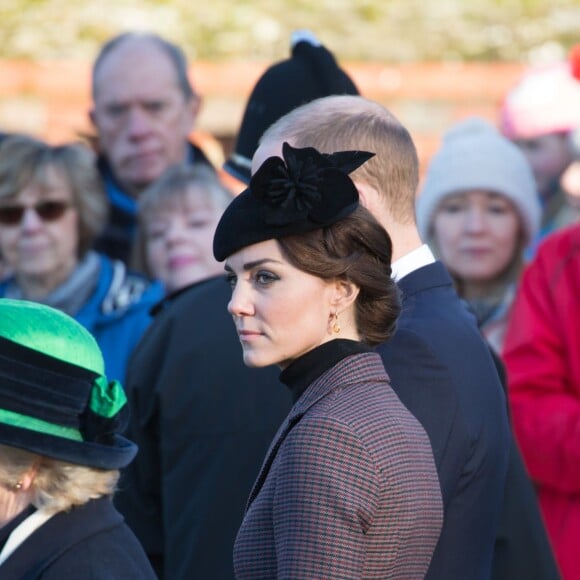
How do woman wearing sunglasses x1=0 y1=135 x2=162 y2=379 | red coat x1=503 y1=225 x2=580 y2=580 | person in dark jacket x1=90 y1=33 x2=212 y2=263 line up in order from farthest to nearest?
person in dark jacket x1=90 y1=33 x2=212 y2=263 → woman wearing sunglasses x1=0 y1=135 x2=162 y2=379 → red coat x1=503 y1=225 x2=580 y2=580

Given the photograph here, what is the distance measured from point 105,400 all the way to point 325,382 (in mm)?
475

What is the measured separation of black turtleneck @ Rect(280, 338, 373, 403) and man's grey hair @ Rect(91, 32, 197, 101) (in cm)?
330

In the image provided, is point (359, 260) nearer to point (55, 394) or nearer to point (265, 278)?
point (265, 278)

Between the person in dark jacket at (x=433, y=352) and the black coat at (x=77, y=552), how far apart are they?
0.58m

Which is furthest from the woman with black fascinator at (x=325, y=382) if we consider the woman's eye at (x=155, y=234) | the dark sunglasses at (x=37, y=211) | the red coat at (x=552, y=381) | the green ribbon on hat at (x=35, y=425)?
the dark sunglasses at (x=37, y=211)

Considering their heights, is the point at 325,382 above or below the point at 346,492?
above

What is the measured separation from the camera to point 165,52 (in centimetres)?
556

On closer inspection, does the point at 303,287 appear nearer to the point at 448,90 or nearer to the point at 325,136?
the point at 325,136

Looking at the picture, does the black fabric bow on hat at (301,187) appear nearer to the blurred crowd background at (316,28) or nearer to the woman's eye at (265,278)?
the woman's eye at (265,278)

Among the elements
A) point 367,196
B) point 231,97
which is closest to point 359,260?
point 367,196

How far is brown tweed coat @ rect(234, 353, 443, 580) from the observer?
222cm

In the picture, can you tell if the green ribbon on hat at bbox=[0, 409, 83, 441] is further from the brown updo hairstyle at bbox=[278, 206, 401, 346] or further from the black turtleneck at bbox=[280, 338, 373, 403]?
the brown updo hairstyle at bbox=[278, 206, 401, 346]

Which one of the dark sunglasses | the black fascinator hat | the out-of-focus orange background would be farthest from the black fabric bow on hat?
the out-of-focus orange background

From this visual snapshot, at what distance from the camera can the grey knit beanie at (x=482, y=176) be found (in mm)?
4746
